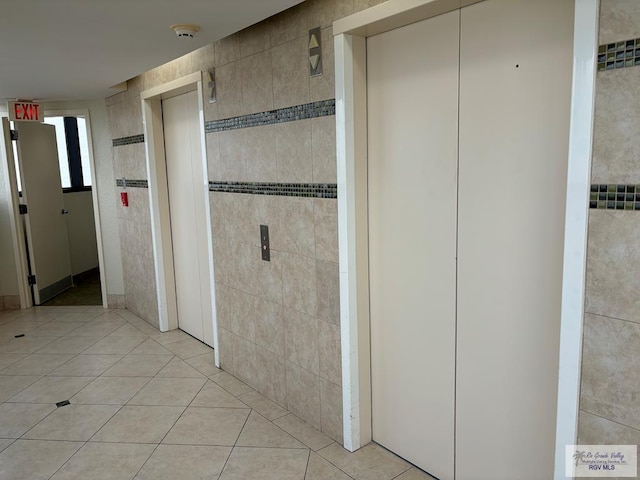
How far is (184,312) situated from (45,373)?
1306 mm

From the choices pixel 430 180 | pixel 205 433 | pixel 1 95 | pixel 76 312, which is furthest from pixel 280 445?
pixel 1 95

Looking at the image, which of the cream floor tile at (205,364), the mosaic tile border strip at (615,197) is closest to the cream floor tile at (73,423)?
the cream floor tile at (205,364)

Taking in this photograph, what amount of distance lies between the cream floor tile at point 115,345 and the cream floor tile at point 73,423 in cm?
102

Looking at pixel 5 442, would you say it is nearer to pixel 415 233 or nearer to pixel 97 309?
pixel 415 233

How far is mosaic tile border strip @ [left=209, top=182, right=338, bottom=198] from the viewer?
8.79ft

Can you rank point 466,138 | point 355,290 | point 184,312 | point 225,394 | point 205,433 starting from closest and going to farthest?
1. point 466,138
2. point 355,290
3. point 205,433
4. point 225,394
5. point 184,312

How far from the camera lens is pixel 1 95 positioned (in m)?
5.00

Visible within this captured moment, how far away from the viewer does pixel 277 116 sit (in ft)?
9.73

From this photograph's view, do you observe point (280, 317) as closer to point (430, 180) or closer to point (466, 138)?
point (430, 180)

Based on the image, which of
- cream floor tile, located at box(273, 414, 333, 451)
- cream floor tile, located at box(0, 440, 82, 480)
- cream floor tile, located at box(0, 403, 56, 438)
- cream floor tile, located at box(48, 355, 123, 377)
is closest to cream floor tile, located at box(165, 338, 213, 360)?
cream floor tile, located at box(48, 355, 123, 377)

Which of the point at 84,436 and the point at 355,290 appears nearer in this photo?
the point at 355,290

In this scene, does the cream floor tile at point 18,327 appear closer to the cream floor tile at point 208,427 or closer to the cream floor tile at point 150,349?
the cream floor tile at point 150,349

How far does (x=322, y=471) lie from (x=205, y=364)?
70.8 inches

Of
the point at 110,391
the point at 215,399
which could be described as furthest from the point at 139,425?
the point at 110,391
